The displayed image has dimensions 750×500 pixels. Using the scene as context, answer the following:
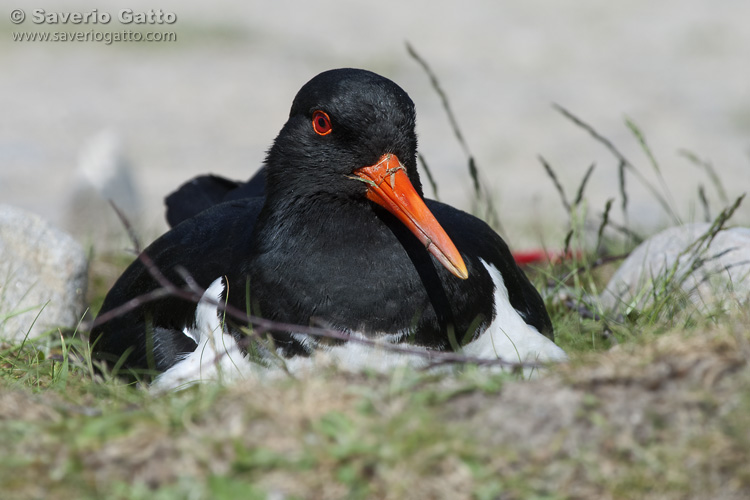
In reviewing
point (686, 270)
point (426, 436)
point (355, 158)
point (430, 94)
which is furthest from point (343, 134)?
point (430, 94)

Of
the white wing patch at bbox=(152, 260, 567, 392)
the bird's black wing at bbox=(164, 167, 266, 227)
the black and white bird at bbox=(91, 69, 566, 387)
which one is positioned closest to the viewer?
the white wing patch at bbox=(152, 260, 567, 392)

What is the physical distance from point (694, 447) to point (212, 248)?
2.49 metres

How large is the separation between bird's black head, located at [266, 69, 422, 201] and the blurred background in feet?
14.8

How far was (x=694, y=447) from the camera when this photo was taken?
2443mm

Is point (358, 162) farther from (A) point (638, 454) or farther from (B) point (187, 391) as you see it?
(A) point (638, 454)

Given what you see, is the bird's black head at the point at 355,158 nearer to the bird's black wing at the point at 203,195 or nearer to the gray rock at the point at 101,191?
the bird's black wing at the point at 203,195

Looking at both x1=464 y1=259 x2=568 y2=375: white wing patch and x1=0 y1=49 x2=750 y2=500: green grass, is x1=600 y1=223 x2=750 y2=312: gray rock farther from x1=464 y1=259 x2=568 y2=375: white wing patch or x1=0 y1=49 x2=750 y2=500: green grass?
x1=0 y1=49 x2=750 y2=500: green grass

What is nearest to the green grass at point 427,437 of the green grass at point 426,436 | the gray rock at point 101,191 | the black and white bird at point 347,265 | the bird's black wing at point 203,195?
the green grass at point 426,436

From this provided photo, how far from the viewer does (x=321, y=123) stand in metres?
3.91

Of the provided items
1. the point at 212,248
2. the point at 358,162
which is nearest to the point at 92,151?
the point at 212,248

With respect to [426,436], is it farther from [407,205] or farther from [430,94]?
[430,94]

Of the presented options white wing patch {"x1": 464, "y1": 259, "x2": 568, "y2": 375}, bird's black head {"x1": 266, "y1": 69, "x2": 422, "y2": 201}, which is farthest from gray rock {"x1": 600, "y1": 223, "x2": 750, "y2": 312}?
bird's black head {"x1": 266, "y1": 69, "x2": 422, "y2": 201}

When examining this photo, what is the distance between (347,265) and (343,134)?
0.53 m

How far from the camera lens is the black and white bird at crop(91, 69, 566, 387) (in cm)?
369
